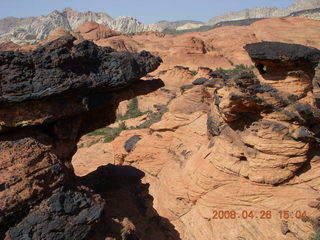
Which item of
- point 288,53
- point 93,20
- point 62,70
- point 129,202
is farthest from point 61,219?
point 93,20

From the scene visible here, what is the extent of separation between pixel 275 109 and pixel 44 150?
5.19 m

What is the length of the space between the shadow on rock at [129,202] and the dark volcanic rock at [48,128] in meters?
1.19

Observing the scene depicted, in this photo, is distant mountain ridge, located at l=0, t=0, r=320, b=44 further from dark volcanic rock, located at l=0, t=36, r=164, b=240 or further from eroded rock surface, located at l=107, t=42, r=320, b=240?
dark volcanic rock, located at l=0, t=36, r=164, b=240

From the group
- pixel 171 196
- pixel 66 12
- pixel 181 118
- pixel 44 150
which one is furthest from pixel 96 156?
pixel 66 12

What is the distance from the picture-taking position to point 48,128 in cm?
634

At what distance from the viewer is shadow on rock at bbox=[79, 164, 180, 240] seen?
24.4ft

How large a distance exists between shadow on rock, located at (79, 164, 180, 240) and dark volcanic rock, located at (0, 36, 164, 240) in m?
1.19

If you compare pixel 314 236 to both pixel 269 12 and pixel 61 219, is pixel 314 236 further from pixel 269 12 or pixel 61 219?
pixel 269 12

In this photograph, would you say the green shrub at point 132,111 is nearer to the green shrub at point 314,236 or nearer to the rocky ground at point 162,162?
the rocky ground at point 162,162

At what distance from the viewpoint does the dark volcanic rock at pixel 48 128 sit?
16.1 feet

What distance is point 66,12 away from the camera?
13288 centimetres

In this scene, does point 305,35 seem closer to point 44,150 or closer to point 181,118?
point 181,118

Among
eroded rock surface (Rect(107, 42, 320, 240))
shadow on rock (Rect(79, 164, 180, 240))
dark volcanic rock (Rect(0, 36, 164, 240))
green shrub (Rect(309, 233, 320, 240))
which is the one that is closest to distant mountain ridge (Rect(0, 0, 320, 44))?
shadow on rock (Rect(79, 164, 180, 240))

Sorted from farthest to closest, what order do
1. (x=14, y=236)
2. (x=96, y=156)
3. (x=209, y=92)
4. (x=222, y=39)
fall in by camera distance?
(x=222, y=39) → (x=96, y=156) → (x=209, y=92) → (x=14, y=236)
